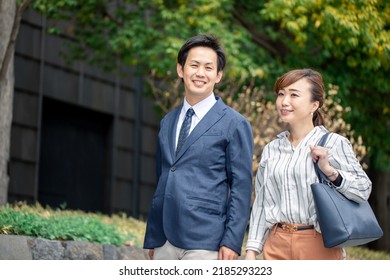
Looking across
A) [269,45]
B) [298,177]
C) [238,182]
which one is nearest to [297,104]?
[298,177]

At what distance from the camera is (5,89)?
12.2 meters

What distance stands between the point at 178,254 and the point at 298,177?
85cm

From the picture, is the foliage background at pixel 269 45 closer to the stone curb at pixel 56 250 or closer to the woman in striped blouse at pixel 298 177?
the stone curb at pixel 56 250

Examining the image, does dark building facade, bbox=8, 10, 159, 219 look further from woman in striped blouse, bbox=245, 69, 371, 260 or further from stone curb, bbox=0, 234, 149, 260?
woman in striped blouse, bbox=245, 69, 371, 260

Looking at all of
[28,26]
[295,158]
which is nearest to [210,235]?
[295,158]

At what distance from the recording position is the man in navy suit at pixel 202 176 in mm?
5117

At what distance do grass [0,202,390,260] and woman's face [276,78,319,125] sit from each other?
4370 mm

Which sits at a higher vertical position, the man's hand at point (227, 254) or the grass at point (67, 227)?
the grass at point (67, 227)

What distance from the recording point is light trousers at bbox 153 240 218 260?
16.7 ft

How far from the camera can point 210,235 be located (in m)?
5.11

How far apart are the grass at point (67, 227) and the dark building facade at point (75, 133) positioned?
7331 mm

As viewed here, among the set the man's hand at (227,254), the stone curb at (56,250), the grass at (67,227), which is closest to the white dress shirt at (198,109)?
the man's hand at (227,254)

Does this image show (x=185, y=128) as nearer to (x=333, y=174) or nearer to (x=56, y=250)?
(x=333, y=174)
